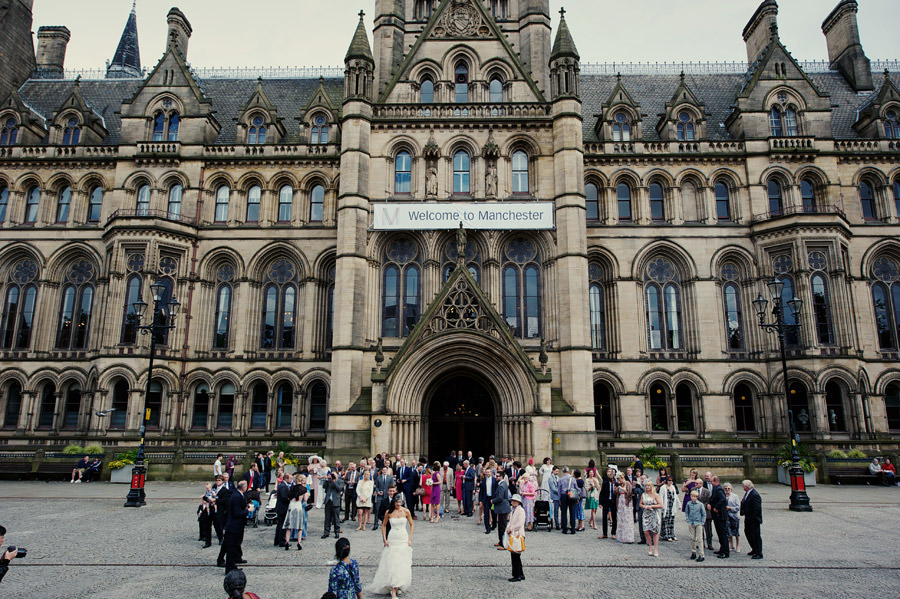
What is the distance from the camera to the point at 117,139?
35.3 meters

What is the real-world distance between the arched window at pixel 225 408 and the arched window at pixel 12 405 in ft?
35.0

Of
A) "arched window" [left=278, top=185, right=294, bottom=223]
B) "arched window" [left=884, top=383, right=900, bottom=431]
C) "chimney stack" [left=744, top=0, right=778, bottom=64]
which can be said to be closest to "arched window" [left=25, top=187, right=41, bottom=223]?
"arched window" [left=278, top=185, right=294, bottom=223]

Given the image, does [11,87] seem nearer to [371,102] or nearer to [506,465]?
[371,102]

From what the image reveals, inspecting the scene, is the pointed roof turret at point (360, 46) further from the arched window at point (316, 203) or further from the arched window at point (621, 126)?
the arched window at point (621, 126)

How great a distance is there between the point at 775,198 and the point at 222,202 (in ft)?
101

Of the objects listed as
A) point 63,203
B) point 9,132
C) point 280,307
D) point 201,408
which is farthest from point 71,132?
point 201,408

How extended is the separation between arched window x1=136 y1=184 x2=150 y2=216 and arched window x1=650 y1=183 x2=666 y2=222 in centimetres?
2800

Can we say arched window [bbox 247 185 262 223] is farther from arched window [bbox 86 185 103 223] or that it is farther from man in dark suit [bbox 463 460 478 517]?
man in dark suit [bbox 463 460 478 517]

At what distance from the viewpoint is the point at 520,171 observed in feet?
94.9

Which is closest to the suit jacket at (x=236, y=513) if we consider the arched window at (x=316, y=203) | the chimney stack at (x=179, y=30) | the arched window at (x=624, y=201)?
the arched window at (x=316, y=203)

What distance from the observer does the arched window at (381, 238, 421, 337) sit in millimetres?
27750

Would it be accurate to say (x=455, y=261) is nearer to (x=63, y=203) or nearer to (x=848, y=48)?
(x=63, y=203)

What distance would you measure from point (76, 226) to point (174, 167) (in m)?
6.48

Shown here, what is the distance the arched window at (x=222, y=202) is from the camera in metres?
31.8
